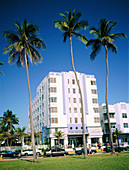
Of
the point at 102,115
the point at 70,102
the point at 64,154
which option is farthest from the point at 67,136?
the point at 64,154

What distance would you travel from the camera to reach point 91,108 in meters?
68.8

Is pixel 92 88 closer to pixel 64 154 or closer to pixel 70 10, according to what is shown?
pixel 64 154

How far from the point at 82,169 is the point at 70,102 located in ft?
167

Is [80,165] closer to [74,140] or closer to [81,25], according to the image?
[81,25]

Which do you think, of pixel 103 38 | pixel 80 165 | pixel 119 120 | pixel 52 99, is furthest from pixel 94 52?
pixel 119 120

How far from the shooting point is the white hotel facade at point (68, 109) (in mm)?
63856

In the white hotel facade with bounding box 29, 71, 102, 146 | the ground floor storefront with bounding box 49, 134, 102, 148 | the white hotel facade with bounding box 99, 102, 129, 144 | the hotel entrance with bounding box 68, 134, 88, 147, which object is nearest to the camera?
the ground floor storefront with bounding box 49, 134, 102, 148

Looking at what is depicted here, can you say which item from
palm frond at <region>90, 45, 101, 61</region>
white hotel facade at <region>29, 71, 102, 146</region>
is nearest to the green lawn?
palm frond at <region>90, 45, 101, 61</region>

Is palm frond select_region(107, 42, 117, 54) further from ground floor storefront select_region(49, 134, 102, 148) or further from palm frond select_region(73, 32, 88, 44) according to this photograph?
ground floor storefront select_region(49, 134, 102, 148)

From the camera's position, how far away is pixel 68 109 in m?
66.4

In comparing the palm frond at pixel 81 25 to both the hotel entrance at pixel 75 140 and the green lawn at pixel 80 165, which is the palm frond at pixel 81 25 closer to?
the green lawn at pixel 80 165

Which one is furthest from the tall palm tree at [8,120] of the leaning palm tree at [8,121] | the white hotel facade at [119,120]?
the white hotel facade at [119,120]

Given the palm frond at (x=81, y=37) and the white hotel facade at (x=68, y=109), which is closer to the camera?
the palm frond at (x=81, y=37)

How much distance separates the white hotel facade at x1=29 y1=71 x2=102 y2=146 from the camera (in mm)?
63856
